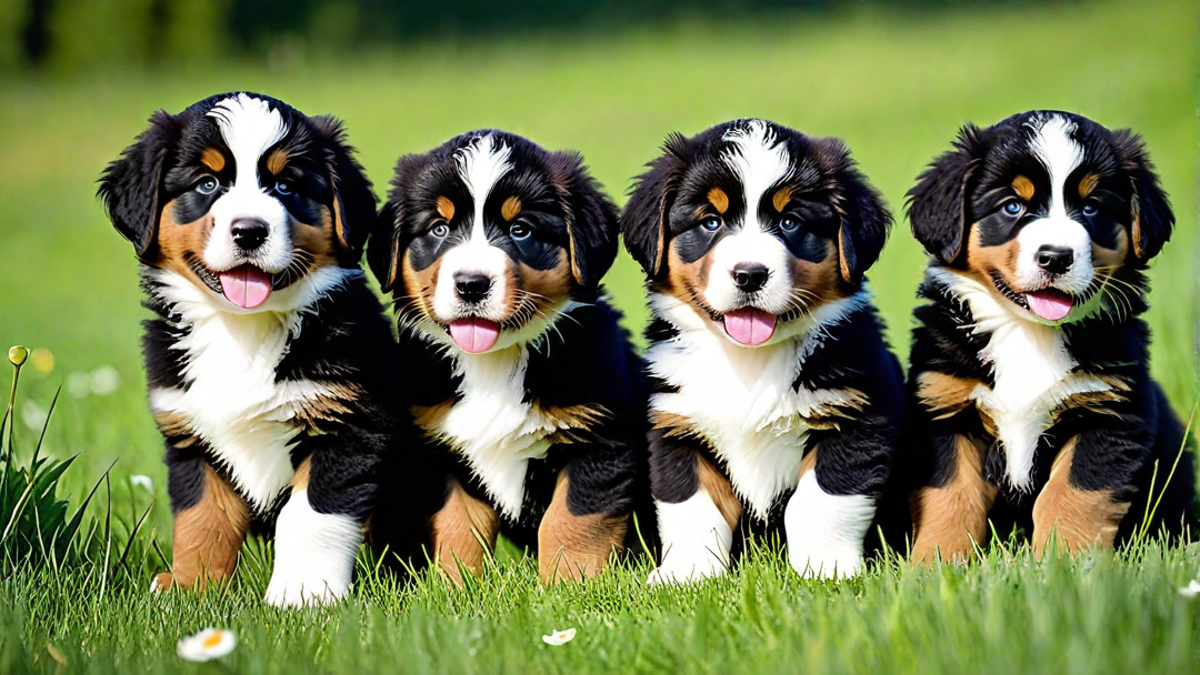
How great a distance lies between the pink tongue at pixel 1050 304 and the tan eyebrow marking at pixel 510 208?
1.58 m

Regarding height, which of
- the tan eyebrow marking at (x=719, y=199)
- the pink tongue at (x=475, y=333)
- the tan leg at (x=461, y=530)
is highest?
the tan eyebrow marking at (x=719, y=199)

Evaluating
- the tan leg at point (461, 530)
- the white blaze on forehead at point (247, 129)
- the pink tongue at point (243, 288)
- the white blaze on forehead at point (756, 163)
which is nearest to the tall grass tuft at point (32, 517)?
the pink tongue at point (243, 288)

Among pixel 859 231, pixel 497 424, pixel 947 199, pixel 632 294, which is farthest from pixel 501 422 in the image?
pixel 632 294

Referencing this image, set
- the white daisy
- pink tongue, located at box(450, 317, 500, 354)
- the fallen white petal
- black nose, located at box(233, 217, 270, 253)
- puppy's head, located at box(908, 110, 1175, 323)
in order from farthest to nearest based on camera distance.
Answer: pink tongue, located at box(450, 317, 500, 354) < puppy's head, located at box(908, 110, 1175, 323) < black nose, located at box(233, 217, 270, 253) < the fallen white petal < the white daisy

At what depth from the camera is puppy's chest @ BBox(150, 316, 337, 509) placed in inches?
144

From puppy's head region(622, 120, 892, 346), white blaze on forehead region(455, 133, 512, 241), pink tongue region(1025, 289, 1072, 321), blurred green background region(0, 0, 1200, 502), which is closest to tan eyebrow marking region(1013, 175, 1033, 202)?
pink tongue region(1025, 289, 1072, 321)

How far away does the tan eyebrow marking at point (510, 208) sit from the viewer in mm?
3719

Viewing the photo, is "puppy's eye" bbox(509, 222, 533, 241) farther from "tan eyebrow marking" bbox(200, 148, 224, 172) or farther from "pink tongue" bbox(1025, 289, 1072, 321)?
"pink tongue" bbox(1025, 289, 1072, 321)

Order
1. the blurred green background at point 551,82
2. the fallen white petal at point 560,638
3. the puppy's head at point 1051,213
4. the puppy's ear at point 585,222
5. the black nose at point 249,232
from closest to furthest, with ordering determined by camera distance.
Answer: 1. the fallen white petal at point 560,638
2. the black nose at point 249,232
3. the puppy's head at point 1051,213
4. the puppy's ear at point 585,222
5. the blurred green background at point 551,82

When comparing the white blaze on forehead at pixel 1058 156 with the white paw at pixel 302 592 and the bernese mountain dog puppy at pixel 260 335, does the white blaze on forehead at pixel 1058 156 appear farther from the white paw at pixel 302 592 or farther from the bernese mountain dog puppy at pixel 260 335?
the white paw at pixel 302 592

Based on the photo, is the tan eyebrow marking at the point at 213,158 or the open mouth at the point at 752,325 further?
the open mouth at the point at 752,325

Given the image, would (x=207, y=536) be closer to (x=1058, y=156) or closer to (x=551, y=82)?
(x=1058, y=156)

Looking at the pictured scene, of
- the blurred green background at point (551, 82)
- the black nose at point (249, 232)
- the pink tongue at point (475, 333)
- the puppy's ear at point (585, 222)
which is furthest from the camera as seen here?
the blurred green background at point (551, 82)

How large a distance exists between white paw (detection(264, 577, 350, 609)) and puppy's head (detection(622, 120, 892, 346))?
1.38 metres
